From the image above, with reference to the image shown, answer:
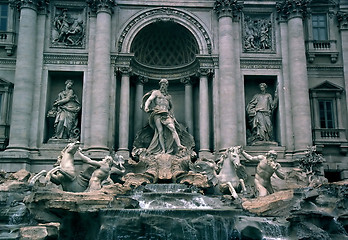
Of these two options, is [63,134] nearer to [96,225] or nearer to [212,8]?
[96,225]

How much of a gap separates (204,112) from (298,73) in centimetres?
Result: 590

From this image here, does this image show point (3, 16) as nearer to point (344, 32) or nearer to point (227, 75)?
point (227, 75)

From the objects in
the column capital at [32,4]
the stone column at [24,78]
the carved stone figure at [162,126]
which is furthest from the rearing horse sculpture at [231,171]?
the column capital at [32,4]

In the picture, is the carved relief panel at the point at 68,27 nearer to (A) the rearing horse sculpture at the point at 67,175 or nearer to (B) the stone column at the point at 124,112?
(B) the stone column at the point at 124,112

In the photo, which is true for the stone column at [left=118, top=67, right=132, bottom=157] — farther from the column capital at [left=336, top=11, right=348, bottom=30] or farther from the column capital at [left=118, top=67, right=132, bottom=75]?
the column capital at [left=336, top=11, right=348, bottom=30]

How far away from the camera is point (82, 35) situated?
2494cm

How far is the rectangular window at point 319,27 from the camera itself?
26500 mm

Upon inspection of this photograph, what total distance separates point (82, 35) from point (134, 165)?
342 inches

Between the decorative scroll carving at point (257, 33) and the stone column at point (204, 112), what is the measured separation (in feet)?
10.3

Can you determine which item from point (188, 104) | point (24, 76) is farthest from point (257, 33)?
point (24, 76)

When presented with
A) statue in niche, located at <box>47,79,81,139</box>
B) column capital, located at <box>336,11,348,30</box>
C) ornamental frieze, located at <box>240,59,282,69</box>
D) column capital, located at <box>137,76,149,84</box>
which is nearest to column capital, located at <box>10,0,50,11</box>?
statue in niche, located at <box>47,79,81,139</box>

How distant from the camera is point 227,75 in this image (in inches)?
944

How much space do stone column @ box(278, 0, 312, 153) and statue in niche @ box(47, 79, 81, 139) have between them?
491 inches

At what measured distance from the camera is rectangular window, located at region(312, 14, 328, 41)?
2650cm
